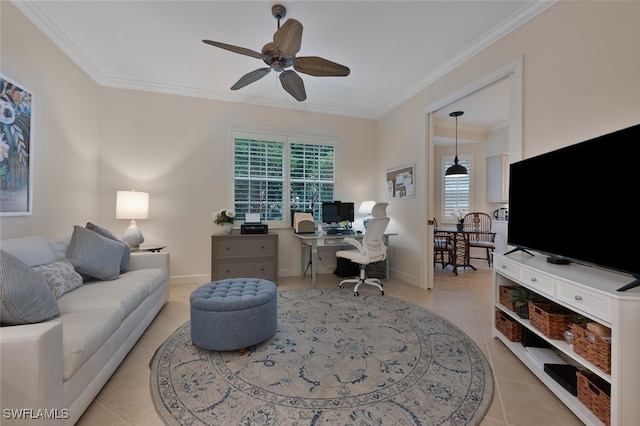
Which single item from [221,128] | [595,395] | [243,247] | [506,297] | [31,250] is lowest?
[595,395]

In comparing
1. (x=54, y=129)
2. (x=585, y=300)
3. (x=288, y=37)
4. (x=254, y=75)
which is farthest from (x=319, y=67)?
(x=54, y=129)

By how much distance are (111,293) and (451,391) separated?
2.43 metres

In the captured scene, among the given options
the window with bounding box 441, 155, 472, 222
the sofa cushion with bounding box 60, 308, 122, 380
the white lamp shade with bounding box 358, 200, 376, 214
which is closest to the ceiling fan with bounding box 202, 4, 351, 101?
the sofa cushion with bounding box 60, 308, 122, 380

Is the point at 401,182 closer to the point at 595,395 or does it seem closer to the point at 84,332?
the point at 595,395

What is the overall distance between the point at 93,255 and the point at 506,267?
3.41m

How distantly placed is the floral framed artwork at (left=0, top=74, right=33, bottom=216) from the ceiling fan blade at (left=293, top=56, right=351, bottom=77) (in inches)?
90.6

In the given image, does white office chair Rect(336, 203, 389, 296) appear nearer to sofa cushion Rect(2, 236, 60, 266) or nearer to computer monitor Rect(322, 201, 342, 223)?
computer monitor Rect(322, 201, 342, 223)

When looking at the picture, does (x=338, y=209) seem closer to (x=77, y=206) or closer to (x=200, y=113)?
(x=200, y=113)

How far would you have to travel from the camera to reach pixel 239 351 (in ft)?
6.48

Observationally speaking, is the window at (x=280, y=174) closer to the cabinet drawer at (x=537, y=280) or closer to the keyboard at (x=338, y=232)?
the keyboard at (x=338, y=232)

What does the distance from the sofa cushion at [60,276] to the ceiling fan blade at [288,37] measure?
7.74 ft

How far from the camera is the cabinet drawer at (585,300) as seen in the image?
1.23 m

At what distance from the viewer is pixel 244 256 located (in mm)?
3627

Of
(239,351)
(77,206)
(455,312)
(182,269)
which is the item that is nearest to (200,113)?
(77,206)
